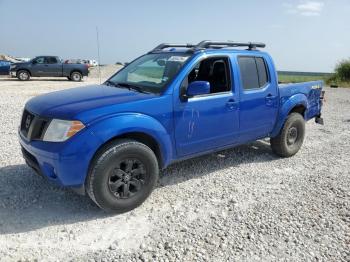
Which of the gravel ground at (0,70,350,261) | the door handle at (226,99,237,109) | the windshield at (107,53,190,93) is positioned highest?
the windshield at (107,53,190,93)

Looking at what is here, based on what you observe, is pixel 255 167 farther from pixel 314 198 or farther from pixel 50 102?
pixel 50 102

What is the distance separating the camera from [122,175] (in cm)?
404

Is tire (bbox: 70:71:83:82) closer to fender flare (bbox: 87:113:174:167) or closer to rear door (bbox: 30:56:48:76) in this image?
rear door (bbox: 30:56:48:76)

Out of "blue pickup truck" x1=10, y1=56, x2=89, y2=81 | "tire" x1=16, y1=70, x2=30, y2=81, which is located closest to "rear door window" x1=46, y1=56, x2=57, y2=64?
"blue pickup truck" x1=10, y1=56, x2=89, y2=81

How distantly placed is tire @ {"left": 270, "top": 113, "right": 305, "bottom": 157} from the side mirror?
88.8 inches

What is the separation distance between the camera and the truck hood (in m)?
3.82

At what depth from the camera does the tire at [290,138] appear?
611 centimetres

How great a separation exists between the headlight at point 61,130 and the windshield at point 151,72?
3.85 feet

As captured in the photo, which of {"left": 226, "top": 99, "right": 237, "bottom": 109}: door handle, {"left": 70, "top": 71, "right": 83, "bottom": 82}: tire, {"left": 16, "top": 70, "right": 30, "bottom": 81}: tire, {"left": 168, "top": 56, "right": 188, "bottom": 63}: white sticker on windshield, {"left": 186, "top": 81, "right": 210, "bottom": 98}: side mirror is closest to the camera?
{"left": 186, "top": 81, "right": 210, "bottom": 98}: side mirror

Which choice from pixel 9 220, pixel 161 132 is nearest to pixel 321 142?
pixel 161 132

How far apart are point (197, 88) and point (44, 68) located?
2067cm

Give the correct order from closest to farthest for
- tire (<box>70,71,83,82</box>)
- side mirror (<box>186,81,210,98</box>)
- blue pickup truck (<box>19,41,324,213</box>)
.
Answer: blue pickup truck (<box>19,41,324,213</box>)
side mirror (<box>186,81,210,98</box>)
tire (<box>70,71,83,82</box>)

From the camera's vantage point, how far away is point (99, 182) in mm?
3828

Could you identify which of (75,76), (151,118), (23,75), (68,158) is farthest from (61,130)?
(23,75)
